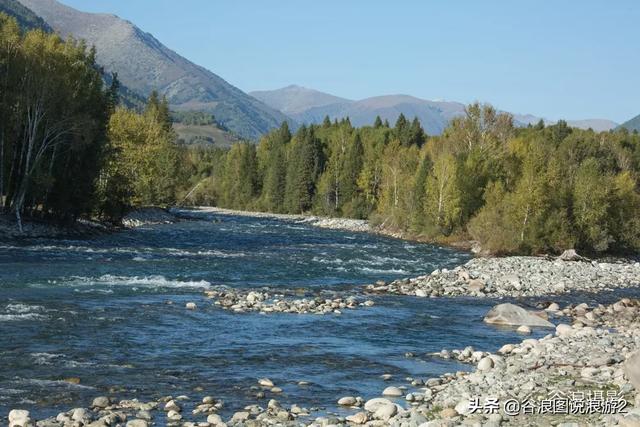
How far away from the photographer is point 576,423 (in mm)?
12586

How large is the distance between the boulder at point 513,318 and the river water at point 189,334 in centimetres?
78

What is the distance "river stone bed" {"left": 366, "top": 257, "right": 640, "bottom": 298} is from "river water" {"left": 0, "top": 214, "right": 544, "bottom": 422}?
230cm

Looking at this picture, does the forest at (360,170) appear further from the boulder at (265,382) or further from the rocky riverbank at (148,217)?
the boulder at (265,382)

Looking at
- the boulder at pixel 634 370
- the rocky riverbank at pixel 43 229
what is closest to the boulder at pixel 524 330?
the boulder at pixel 634 370

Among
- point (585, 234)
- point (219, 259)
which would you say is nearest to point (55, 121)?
point (219, 259)

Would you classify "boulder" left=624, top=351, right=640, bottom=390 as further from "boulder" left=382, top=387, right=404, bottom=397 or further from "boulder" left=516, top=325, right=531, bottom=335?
"boulder" left=516, top=325, right=531, bottom=335

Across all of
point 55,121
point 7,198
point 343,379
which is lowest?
point 343,379

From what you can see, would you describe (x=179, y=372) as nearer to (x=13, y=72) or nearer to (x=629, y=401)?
(x=629, y=401)

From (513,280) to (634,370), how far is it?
76.6 feet

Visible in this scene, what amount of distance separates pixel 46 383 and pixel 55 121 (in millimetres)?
38626

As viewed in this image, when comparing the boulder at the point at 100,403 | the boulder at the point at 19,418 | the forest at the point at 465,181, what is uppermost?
the forest at the point at 465,181

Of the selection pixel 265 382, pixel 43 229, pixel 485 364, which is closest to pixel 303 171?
pixel 43 229

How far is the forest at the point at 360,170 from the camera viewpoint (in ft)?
162

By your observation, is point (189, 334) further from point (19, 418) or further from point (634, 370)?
point (634, 370)
